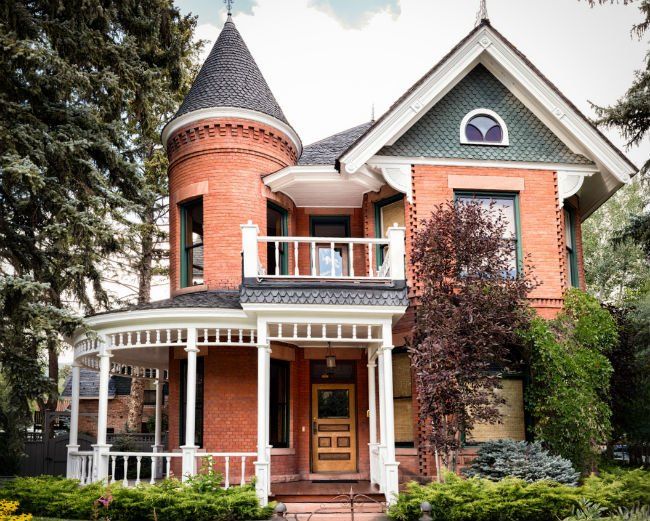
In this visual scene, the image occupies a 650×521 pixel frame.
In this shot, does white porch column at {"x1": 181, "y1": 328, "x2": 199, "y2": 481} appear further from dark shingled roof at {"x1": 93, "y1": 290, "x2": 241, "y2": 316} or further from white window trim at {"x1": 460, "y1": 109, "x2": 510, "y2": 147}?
white window trim at {"x1": 460, "y1": 109, "x2": 510, "y2": 147}

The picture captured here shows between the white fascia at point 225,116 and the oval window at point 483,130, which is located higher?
the white fascia at point 225,116

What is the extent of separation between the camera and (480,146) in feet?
49.9

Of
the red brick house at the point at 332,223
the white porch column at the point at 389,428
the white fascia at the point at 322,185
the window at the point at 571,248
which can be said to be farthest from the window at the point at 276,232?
the window at the point at 571,248

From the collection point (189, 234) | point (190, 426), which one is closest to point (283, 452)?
point (190, 426)

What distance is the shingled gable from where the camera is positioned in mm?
Result: 14375

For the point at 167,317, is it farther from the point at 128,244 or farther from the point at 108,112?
the point at 108,112

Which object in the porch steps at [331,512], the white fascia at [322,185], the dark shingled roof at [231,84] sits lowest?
the porch steps at [331,512]

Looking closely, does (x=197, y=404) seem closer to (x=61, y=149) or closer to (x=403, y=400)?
(x=403, y=400)

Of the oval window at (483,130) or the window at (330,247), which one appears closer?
the oval window at (483,130)

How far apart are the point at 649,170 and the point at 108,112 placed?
46.8ft

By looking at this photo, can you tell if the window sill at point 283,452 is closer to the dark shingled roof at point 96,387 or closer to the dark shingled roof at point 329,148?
the dark shingled roof at point 329,148

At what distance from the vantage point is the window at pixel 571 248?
627 inches

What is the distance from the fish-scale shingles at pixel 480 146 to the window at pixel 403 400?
4525 mm

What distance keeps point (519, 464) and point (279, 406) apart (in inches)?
215
